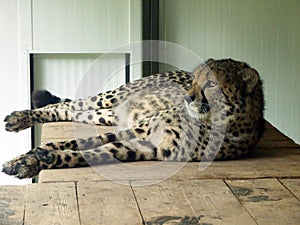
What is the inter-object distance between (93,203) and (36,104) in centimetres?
180

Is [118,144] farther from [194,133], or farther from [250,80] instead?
[250,80]

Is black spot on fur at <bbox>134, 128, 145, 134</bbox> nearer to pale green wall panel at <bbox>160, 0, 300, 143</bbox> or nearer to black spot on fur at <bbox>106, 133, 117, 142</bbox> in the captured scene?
black spot on fur at <bbox>106, 133, 117, 142</bbox>

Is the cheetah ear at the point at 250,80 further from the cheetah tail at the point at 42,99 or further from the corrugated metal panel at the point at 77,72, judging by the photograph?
the corrugated metal panel at the point at 77,72

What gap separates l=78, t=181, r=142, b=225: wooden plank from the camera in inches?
79.4

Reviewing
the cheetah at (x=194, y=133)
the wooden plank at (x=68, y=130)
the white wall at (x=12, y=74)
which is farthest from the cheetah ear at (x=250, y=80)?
the white wall at (x=12, y=74)

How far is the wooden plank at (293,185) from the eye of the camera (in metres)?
2.33

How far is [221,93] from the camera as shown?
2.86 metres

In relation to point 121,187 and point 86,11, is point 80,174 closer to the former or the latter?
point 121,187

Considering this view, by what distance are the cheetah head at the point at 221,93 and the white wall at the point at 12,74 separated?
2.09 meters

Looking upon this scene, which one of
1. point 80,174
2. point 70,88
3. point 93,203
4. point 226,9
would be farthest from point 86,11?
point 93,203

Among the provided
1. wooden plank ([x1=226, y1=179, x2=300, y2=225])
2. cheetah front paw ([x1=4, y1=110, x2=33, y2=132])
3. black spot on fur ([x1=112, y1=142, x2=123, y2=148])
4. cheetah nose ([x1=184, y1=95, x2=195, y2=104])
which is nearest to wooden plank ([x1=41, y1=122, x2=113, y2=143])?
cheetah front paw ([x1=4, y1=110, x2=33, y2=132])

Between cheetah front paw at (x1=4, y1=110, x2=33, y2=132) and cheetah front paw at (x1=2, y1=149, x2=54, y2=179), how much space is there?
814 mm

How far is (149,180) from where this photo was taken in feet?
8.01

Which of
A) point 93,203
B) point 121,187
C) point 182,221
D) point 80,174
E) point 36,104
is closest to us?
point 182,221
